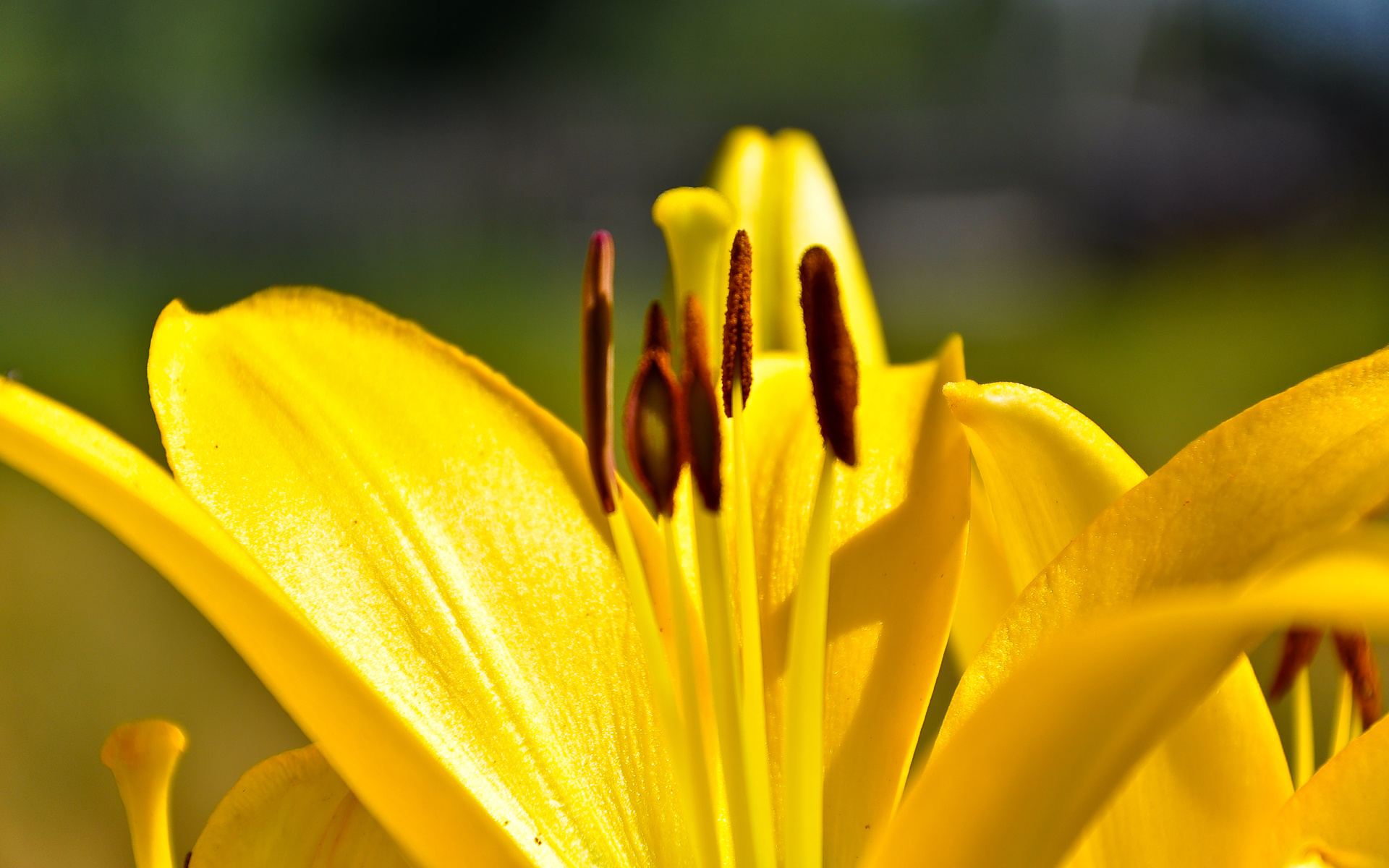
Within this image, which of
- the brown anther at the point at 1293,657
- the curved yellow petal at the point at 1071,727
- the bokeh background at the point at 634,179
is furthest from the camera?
the bokeh background at the point at 634,179

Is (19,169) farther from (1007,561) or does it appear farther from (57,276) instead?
(1007,561)

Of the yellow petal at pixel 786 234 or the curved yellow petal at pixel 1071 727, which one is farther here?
the yellow petal at pixel 786 234

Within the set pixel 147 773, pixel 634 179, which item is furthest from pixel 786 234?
pixel 634 179

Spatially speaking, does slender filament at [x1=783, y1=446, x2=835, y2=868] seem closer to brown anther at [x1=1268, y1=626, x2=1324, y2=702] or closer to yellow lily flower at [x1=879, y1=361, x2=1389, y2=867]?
yellow lily flower at [x1=879, y1=361, x2=1389, y2=867]

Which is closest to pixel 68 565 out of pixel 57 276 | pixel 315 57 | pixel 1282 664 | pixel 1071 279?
pixel 1282 664

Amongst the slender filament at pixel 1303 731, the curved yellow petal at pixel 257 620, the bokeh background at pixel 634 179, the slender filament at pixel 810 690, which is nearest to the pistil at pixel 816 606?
the slender filament at pixel 810 690

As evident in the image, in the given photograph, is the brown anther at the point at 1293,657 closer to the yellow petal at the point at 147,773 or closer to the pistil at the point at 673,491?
the pistil at the point at 673,491

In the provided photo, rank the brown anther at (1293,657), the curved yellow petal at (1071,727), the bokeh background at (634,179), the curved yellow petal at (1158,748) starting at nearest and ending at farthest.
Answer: the curved yellow petal at (1071,727) → the curved yellow petal at (1158,748) → the brown anther at (1293,657) → the bokeh background at (634,179)
